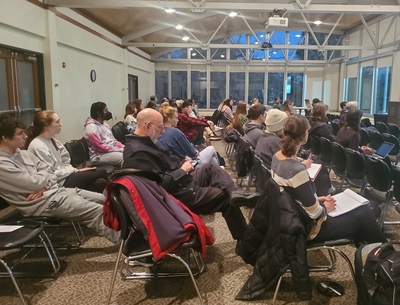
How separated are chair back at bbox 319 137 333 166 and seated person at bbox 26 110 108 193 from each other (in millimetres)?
3158

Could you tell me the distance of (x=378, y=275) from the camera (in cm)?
185

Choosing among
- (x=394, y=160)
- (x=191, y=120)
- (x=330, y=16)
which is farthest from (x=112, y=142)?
(x=330, y=16)

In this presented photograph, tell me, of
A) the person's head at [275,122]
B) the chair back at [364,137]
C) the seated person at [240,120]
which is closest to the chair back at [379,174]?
the person's head at [275,122]

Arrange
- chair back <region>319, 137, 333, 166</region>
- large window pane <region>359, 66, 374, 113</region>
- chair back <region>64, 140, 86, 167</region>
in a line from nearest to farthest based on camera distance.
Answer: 1. chair back <region>64, 140, 86, 167</region>
2. chair back <region>319, 137, 333, 166</region>
3. large window pane <region>359, 66, 374, 113</region>

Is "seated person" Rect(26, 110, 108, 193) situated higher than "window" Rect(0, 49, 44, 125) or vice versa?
"window" Rect(0, 49, 44, 125)

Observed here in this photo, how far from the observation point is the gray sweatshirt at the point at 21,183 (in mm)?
2666

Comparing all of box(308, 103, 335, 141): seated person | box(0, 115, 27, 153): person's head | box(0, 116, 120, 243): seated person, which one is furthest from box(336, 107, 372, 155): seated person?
box(0, 115, 27, 153): person's head

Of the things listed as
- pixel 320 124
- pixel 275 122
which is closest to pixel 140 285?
pixel 275 122

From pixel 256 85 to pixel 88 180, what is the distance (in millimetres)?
13951

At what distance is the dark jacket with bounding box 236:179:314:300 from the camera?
7.05 feet

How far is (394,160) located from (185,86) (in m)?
12.0

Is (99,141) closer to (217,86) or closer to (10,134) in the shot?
(10,134)

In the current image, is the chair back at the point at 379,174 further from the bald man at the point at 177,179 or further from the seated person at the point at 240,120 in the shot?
the seated person at the point at 240,120

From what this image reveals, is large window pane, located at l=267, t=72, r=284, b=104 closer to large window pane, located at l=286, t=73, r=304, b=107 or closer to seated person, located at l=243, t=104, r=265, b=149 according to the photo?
large window pane, located at l=286, t=73, r=304, b=107
